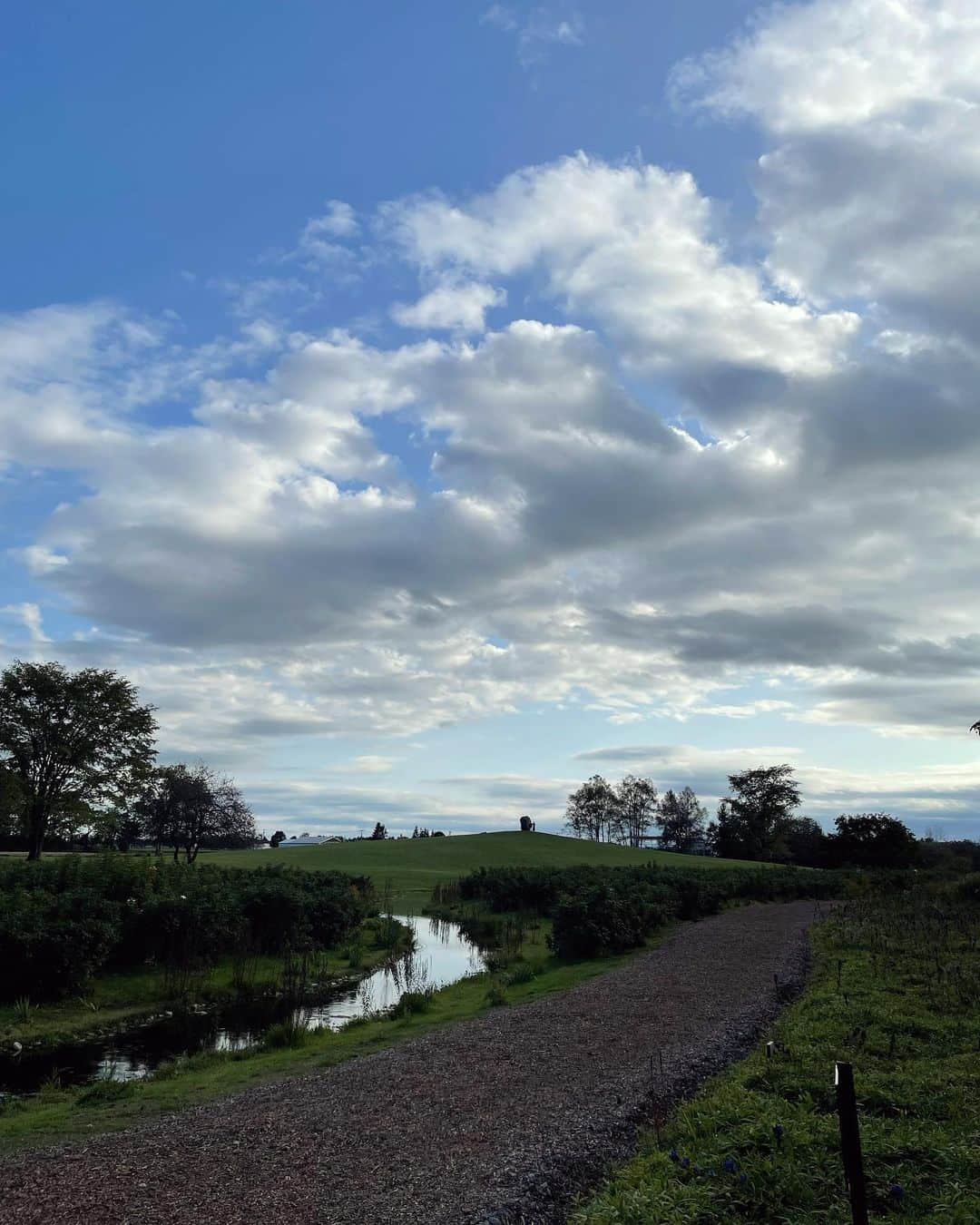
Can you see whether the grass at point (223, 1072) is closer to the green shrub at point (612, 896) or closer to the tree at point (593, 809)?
the green shrub at point (612, 896)

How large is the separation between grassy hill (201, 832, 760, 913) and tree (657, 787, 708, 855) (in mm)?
47083

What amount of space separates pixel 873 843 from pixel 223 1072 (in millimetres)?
64165

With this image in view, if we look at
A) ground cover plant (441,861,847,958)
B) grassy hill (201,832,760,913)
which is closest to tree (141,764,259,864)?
grassy hill (201,832,760,913)

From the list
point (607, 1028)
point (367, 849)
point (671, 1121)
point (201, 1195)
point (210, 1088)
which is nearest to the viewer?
point (201, 1195)

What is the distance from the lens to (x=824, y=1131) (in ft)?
24.9

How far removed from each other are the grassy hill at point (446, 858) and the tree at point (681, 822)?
47083mm

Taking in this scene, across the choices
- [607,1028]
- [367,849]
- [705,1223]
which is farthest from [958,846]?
[705,1223]

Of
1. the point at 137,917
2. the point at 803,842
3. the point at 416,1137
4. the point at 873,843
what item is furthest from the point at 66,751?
the point at 803,842

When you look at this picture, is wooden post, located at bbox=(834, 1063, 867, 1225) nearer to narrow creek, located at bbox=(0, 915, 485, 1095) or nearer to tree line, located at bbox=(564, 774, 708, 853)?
narrow creek, located at bbox=(0, 915, 485, 1095)

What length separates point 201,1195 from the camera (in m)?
7.47

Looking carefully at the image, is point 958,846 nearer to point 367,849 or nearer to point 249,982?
point 367,849

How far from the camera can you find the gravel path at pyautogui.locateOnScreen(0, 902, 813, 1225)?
7.20 metres

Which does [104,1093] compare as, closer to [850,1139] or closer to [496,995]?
[496,995]

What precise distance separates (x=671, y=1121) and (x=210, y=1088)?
6.43 metres
